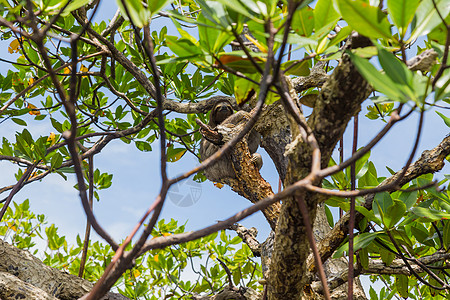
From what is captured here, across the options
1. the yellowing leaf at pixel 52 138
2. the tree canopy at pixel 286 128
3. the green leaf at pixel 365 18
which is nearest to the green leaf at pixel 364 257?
the tree canopy at pixel 286 128

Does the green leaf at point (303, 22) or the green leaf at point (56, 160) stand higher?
the green leaf at point (56, 160)

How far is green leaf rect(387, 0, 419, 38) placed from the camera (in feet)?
1.71

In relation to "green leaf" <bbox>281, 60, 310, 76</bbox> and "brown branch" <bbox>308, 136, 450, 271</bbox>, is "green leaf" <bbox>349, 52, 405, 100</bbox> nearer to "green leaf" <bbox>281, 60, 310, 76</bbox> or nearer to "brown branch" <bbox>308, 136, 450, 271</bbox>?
"green leaf" <bbox>281, 60, 310, 76</bbox>

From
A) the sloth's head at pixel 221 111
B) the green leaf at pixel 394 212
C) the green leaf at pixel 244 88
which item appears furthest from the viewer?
the sloth's head at pixel 221 111

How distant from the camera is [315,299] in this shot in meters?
1.22

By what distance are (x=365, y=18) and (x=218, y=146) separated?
1141mm

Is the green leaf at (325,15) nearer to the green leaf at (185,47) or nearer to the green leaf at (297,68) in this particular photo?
the green leaf at (297,68)

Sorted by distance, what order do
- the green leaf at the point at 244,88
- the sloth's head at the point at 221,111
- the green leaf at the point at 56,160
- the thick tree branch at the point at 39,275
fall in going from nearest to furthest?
the green leaf at the point at 244,88 → the thick tree branch at the point at 39,275 → the green leaf at the point at 56,160 → the sloth's head at the point at 221,111

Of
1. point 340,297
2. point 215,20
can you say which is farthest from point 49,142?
point 215,20

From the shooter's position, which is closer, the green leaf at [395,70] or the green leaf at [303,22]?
the green leaf at [395,70]

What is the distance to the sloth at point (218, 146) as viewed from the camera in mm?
1667

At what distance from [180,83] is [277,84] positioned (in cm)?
142

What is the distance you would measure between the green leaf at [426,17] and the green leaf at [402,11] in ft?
0.06

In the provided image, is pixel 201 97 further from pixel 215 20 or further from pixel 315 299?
pixel 215 20
